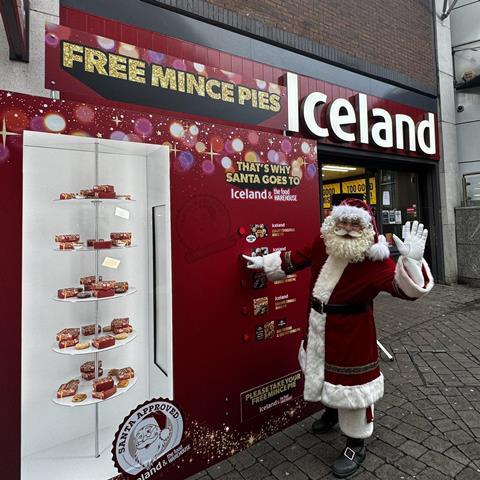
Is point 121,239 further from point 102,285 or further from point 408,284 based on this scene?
point 408,284

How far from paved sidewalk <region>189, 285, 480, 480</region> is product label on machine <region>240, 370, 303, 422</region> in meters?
0.26

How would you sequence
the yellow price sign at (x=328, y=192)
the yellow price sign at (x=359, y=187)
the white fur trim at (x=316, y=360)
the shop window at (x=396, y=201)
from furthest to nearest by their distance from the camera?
the shop window at (x=396, y=201), the yellow price sign at (x=359, y=187), the yellow price sign at (x=328, y=192), the white fur trim at (x=316, y=360)

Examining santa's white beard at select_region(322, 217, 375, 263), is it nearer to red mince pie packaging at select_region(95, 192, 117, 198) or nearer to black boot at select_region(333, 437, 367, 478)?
black boot at select_region(333, 437, 367, 478)

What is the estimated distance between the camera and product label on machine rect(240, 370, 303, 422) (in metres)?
2.78

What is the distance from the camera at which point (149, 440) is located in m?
2.26

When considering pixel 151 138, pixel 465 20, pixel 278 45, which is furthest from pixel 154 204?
pixel 465 20

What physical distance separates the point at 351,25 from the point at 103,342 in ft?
24.1

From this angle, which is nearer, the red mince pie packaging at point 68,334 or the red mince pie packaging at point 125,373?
the red mince pie packaging at point 68,334

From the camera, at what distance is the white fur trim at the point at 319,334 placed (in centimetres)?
251

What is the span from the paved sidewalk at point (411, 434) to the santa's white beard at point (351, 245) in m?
1.54

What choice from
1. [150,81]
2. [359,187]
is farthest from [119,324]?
[359,187]

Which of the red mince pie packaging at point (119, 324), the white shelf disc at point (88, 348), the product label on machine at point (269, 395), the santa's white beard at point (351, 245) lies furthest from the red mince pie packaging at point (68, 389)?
the santa's white beard at point (351, 245)

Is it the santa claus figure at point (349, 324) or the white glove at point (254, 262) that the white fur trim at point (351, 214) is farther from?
the white glove at point (254, 262)

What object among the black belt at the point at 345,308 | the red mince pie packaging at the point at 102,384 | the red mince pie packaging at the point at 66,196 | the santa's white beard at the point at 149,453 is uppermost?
the red mince pie packaging at the point at 66,196
